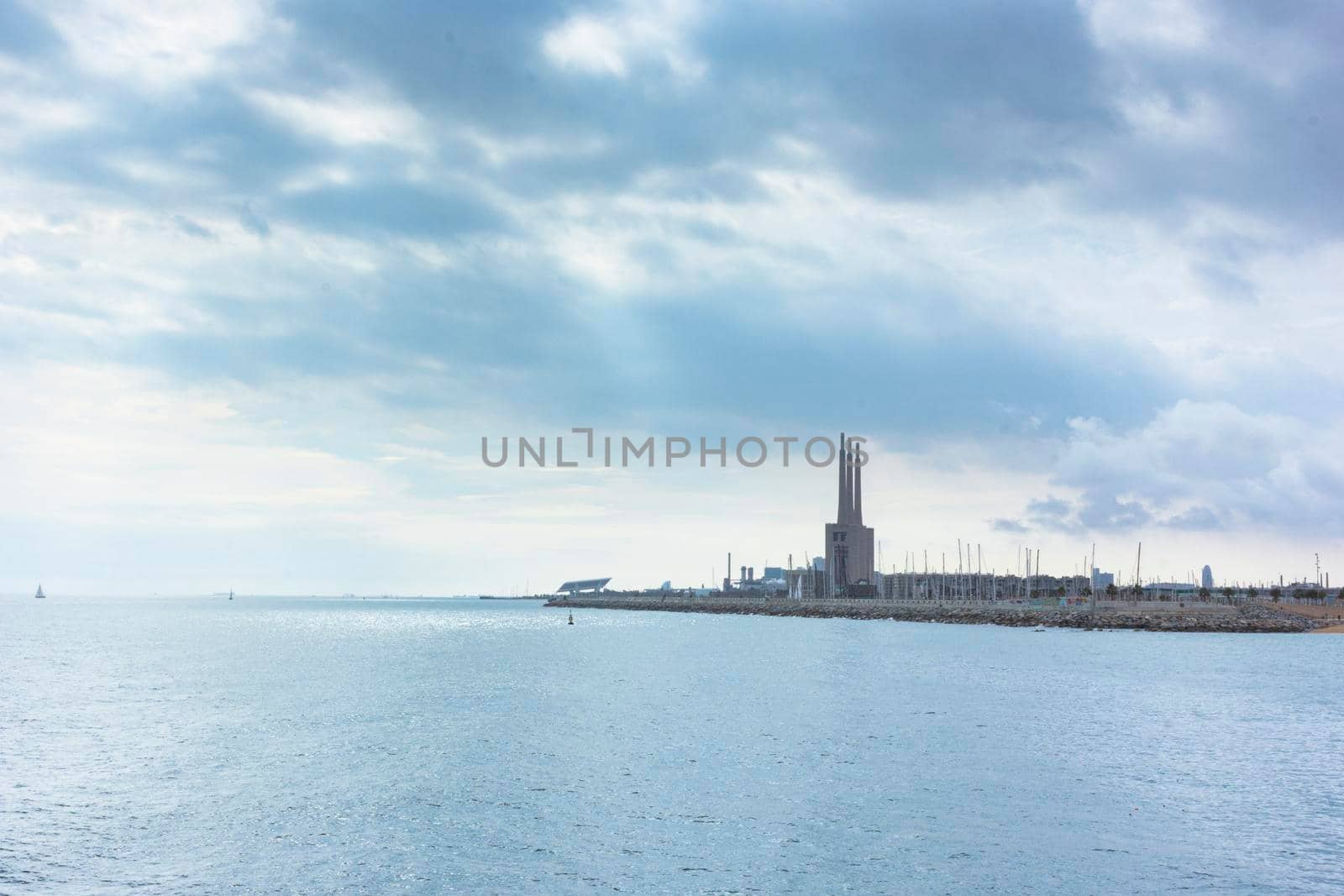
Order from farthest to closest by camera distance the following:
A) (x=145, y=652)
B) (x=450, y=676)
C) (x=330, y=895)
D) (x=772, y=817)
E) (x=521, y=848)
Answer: (x=145, y=652) → (x=450, y=676) → (x=772, y=817) → (x=521, y=848) → (x=330, y=895)

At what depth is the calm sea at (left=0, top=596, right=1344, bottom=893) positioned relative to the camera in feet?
90.3

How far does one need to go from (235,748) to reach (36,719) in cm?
1811

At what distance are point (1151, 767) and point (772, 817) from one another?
1911 cm

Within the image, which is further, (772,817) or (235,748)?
(235,748)

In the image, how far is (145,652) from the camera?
116750 millimetres

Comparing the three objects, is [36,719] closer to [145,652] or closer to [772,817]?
[772,817]

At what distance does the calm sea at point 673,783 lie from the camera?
2752 cm

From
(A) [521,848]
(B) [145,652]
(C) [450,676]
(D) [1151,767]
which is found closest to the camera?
(A) [521,848]

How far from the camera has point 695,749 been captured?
1795 inches

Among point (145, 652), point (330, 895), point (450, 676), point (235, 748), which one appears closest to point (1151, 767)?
point (330, 895)

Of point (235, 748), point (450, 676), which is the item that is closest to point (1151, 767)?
point (235, 748)

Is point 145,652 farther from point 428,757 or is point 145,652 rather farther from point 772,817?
point 772,817

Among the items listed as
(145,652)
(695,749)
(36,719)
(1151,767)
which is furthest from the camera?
(145,652)

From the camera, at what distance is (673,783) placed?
38.4 meters
